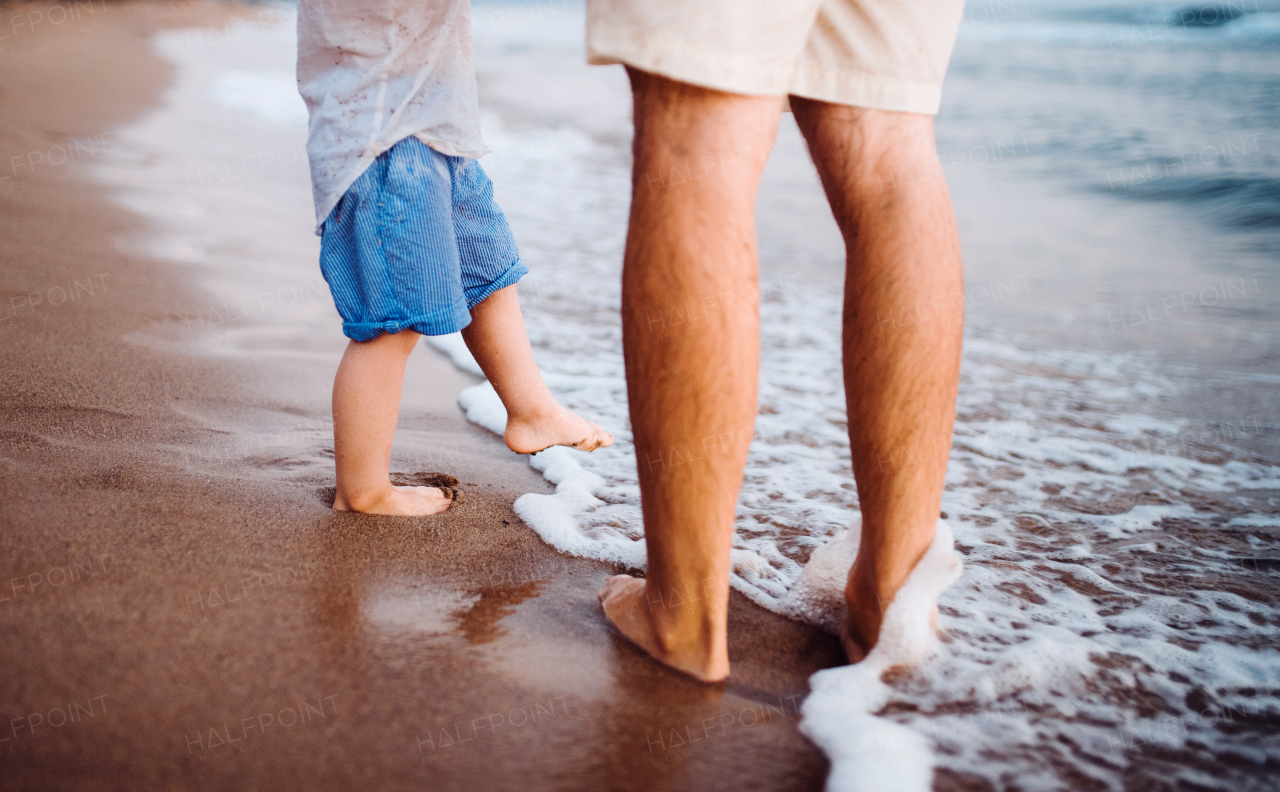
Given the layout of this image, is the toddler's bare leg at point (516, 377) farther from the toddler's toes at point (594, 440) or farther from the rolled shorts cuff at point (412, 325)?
the rolled shorts cuff at point (412, 325)

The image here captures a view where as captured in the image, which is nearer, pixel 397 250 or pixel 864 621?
pixel 864 621

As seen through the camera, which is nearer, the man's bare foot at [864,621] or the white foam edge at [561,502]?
the man's bare foot at [864,621]

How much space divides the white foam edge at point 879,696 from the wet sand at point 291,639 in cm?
3

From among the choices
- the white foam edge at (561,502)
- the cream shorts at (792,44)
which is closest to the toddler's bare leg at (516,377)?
the white foam edge at (561,502)

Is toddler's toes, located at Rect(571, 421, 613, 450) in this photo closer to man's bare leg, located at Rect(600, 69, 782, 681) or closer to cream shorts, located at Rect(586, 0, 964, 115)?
man's bare leg, located at Rect(600, 69, 782, 681)

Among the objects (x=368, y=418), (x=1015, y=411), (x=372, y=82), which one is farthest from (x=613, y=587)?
(x=1015, y=411)

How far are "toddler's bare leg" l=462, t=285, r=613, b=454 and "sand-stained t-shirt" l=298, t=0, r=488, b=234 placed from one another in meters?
0.31

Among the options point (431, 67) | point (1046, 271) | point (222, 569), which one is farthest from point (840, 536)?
point (1046, 271)

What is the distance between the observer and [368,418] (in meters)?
1.44

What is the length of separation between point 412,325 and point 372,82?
416 mm

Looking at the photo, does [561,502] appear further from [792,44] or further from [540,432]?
[792,44]

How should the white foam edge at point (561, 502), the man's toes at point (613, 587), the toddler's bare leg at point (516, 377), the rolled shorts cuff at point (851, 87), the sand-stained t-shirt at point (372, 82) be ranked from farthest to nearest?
the toddler's bare leg at point (516, 377) < the white foam edge at point (561, 502) < the sand-stained t-shirt at point (372, 82) < the man's toes at point (613, 587) < the rolled shorts cuff at point (851, 87)

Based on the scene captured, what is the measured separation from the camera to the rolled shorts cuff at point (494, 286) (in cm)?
159

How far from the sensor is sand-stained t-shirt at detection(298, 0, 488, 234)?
4.65ft
